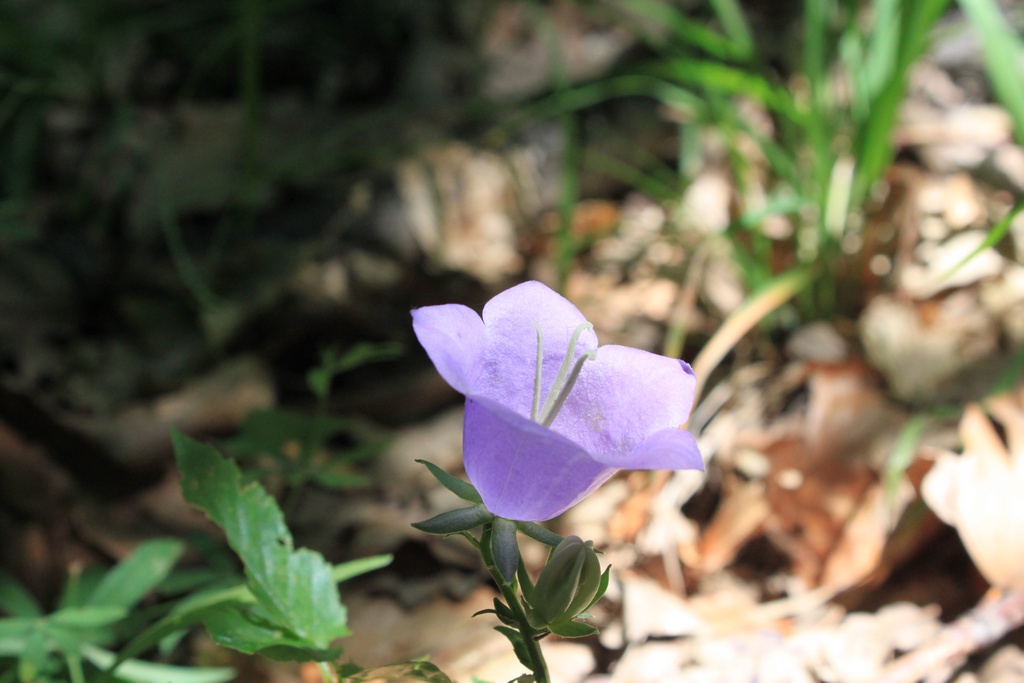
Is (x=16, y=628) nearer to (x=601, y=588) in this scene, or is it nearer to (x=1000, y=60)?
(x=601, y=588)

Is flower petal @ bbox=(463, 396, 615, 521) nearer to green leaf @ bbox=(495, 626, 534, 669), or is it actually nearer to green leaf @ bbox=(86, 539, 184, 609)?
green leaf @ bbox=(495, 626, 534, 669)

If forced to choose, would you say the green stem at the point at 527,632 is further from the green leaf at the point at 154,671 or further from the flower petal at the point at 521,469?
the green leaf at the point at 154,671

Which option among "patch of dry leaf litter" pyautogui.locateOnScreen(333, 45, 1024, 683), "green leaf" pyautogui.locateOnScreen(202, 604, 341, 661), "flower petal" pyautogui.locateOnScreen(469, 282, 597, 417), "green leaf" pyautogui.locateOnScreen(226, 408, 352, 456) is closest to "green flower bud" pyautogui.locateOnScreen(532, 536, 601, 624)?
"flower petal" pyautogui.locateOnScreen(469, 282, 597, 417)

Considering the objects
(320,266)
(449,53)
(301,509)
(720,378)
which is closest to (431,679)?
(301,509)

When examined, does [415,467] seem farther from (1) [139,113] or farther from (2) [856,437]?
(1) [139,113]

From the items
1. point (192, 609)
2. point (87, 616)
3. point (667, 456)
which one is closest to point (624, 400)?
point (667, 456)

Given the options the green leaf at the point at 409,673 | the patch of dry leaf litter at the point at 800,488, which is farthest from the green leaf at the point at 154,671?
the green leaf at the point at 409,673
